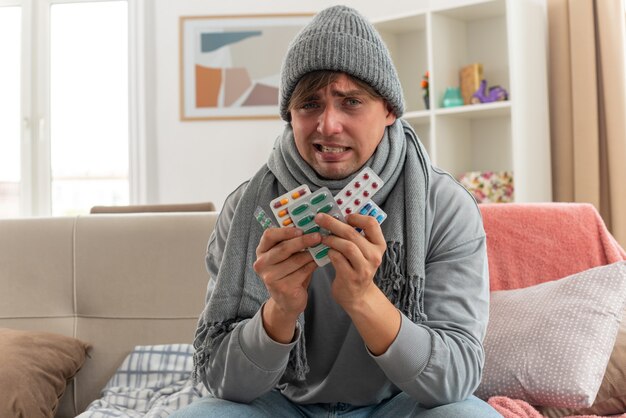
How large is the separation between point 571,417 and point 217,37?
3213 millimetres

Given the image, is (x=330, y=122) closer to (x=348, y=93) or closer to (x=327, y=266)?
(x=348, y=93)

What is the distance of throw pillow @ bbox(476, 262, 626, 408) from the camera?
1.46 metres

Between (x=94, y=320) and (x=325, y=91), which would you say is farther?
(x=94, y=320)

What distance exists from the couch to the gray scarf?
2.21ft

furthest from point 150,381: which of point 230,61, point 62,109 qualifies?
point 62,109

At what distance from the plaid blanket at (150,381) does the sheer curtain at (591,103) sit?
6.61ft

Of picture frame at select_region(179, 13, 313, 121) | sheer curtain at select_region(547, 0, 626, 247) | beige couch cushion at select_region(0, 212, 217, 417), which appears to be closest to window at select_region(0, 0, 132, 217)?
picture frame at select_region(179, 13, 313, 121)

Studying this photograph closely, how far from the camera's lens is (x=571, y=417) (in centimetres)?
150

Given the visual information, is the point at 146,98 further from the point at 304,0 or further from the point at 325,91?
the point at 325,91

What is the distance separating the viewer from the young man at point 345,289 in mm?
1099

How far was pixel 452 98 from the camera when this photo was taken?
335 cm

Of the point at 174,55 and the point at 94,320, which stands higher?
the point at 174,55

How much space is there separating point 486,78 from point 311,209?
2615 mm

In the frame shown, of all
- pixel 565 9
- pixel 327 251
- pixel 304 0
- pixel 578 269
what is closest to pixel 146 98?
pixel 304 0
